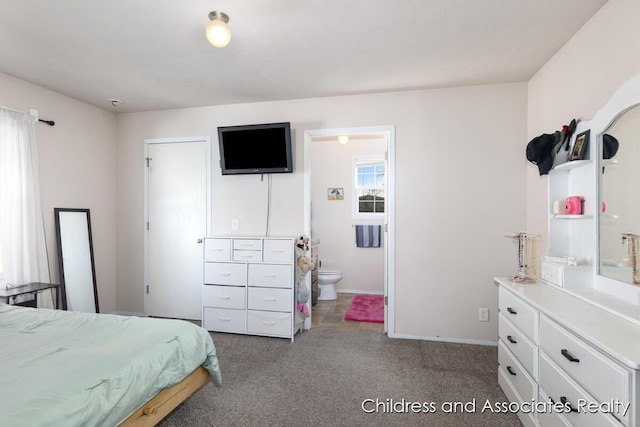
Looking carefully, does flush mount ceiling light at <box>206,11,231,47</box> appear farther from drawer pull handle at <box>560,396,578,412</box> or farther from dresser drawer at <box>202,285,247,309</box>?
drawer pull handle at <box>560,396,578,412</box>

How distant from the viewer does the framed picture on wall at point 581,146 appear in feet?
6.75

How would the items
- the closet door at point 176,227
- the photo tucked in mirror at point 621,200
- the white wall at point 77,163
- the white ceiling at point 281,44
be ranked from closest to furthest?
the photo tucked in mirror at point 621,200 < the white ceiling at point 281,44 < the white wall at point 77,163 < the closet door at point 176,227

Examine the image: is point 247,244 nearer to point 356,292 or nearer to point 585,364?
point 356,292

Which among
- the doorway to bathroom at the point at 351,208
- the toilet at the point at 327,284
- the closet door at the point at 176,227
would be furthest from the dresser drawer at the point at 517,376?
the closet door at the point at 176,227

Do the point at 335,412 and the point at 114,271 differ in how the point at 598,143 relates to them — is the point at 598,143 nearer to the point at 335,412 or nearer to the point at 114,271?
the point at 335,412

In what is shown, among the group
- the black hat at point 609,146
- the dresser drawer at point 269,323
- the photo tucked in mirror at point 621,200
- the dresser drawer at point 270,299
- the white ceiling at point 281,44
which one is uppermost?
the white ceiling at point 281,44

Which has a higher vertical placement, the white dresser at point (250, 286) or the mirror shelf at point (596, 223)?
the mirror shelf at point (596, 223)

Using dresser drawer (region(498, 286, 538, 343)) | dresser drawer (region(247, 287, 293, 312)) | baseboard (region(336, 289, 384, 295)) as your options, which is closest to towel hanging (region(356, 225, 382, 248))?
baseboard (region(336, 289, 384, 295))

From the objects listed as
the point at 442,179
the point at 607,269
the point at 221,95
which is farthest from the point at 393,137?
the point at 607,269

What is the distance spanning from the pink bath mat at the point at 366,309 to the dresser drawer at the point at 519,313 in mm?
1822

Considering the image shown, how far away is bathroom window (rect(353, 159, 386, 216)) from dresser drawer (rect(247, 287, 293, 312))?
245cm

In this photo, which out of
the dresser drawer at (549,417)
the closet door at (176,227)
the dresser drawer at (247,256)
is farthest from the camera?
the closet door at (176,227)

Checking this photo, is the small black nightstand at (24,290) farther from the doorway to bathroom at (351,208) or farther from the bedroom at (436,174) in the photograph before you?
the doorway to bathroom at (351,208)

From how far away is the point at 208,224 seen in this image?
13.0 feet
